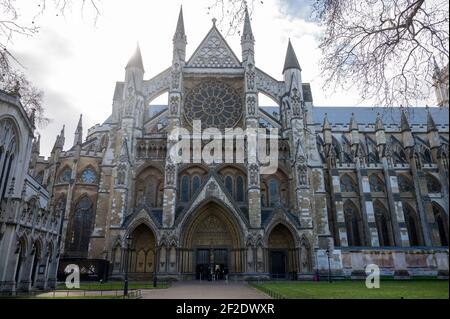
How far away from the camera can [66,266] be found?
80.2 ft

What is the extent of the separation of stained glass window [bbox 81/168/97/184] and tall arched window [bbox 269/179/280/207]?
64.1 ft

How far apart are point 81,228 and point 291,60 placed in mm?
27400

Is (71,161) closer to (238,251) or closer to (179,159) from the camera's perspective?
(179,159)

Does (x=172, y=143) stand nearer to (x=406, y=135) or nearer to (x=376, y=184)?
(x=376, y=184)

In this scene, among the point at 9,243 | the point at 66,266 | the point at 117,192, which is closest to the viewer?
the point at 9,243

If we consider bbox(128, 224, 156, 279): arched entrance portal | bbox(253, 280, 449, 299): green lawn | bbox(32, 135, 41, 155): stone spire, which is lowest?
bbox(253, 280, 449, 299): green lawn

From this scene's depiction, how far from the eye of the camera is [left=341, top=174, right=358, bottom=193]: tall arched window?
129 ft

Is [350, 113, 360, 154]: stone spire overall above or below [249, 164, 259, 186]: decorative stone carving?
above

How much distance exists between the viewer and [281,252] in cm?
2731

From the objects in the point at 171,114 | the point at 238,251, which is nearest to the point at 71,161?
the point at 171,114

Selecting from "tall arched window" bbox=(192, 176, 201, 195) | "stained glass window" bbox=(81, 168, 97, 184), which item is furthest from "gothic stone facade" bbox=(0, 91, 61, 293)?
"stained glass window" bbox=(81, 168, 97, 184)

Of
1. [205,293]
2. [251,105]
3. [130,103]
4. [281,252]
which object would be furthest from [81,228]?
[205,293]

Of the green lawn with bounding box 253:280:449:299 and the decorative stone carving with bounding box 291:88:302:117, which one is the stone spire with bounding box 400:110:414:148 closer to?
the decorative stone carving with bounding box 291:88:302:117
